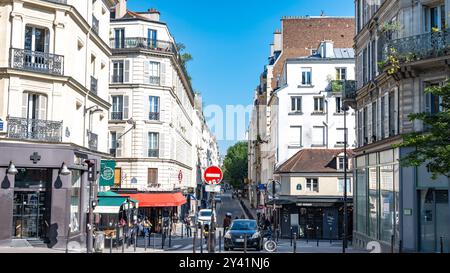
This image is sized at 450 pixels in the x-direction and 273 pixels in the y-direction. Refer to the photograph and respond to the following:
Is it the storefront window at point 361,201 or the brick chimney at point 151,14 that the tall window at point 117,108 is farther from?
the storefront window at point 361,201

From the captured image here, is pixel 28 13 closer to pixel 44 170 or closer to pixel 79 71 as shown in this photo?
pixel 79 71

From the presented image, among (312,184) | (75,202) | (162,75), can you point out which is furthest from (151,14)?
(75,202)

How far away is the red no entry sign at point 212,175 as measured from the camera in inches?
607

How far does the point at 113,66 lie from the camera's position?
46.8 metres

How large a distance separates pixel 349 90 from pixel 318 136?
20.1m

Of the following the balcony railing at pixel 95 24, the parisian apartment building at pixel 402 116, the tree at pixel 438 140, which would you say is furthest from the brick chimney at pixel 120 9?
the tree at pixel 438 140

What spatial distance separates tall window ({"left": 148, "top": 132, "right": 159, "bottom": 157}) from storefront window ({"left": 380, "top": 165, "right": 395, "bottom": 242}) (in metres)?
23.2

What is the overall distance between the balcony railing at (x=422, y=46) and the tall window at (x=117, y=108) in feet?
88.4

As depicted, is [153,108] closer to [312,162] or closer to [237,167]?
[312,162]

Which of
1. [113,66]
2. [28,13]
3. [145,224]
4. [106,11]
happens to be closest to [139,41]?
[113,66]

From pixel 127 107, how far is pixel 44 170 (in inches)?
880

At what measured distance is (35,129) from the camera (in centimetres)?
2361
